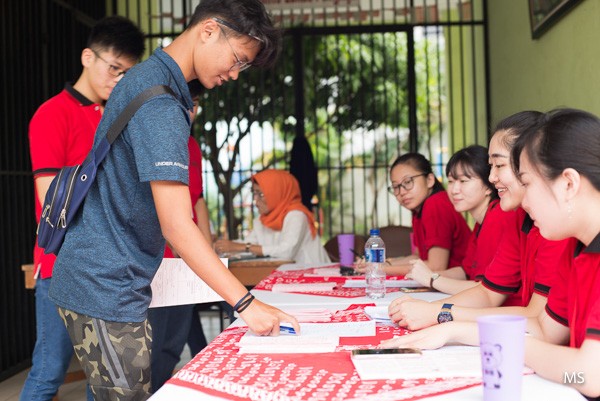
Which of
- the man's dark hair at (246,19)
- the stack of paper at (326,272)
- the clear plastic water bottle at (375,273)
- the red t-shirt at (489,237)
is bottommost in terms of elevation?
the stack of paper at (326,272)

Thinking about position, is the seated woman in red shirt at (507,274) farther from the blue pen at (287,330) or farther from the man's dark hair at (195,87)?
the man's dark hair at (195,87)

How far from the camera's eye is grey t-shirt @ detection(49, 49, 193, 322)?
5.17ft

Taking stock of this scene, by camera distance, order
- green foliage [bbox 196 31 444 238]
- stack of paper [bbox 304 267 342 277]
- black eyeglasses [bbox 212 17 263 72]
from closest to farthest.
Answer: black eyeglasses [bbox 212 17 263 72] → stack of paper [bbox 304 267 342 277] → green foliage [bbox 196 31 444 238]

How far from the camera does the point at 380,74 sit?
26.1ft

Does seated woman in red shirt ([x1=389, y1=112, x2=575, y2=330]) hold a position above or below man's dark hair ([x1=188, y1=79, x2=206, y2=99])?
below

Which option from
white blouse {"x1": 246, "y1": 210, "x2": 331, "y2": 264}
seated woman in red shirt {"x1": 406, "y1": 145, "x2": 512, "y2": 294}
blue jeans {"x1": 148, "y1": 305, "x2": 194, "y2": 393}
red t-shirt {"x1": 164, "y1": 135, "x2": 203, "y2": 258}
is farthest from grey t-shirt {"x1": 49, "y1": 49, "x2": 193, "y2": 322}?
white blouse {"x1": 246, "y1": 210, "x2": 331, "y2": 264}

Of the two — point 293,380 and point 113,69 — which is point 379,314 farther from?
point 113,69

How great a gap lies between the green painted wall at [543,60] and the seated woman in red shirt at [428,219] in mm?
791

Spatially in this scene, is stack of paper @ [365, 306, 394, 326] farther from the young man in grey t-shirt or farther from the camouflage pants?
the camouflage pants

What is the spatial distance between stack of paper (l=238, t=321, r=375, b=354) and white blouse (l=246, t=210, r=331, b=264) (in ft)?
8.58

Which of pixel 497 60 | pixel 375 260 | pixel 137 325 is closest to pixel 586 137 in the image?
pixel 137 325

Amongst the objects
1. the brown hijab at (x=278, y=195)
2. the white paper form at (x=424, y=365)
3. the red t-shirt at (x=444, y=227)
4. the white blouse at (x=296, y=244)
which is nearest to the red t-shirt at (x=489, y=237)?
the red t-shirt at (x=444, y=227)

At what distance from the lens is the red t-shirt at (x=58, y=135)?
2383 millimetres

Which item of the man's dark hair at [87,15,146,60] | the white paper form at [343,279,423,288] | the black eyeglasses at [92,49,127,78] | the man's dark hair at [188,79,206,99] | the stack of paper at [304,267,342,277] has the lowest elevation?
the white paper form at [343,279,423,288]
